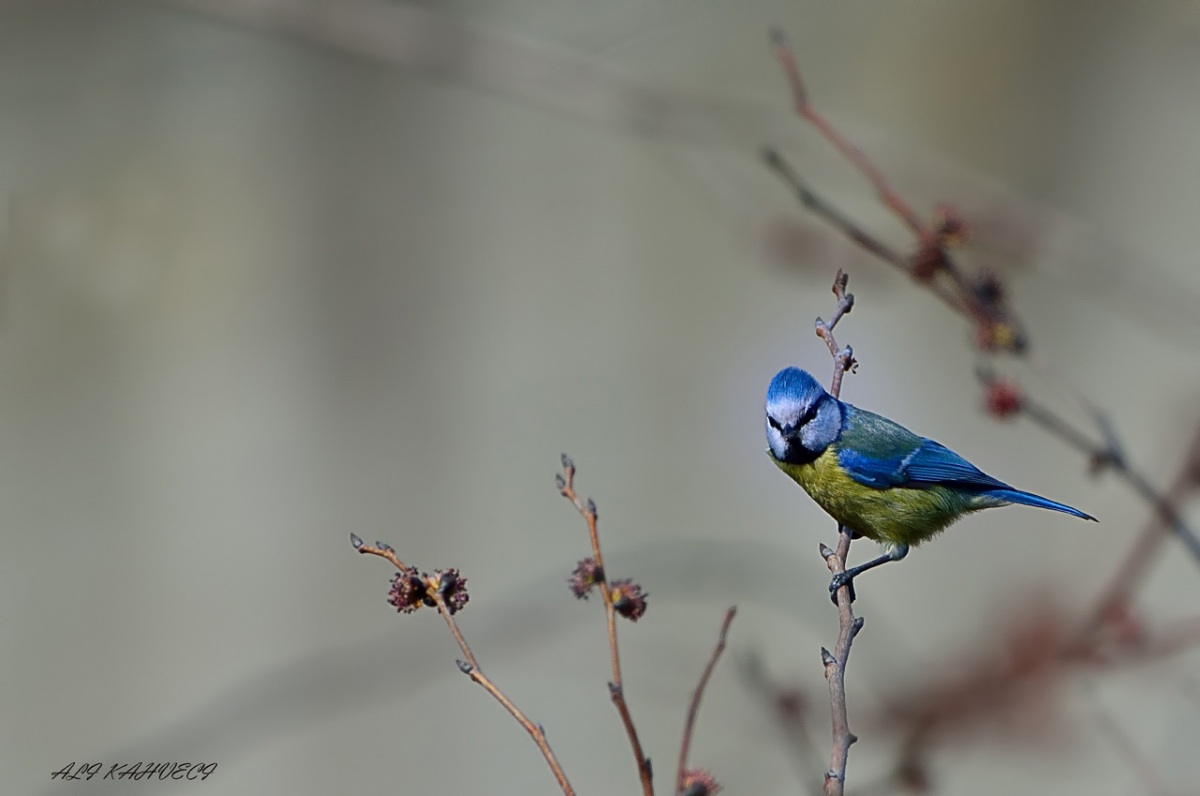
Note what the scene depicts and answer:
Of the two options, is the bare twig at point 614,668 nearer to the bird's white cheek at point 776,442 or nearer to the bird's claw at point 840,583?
the bird's claw at point 840,583

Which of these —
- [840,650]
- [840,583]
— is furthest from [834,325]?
[840,650]

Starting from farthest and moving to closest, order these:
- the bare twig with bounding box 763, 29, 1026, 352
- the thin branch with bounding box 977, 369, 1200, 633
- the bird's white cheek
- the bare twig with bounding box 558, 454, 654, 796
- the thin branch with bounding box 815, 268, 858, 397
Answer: the bird's white cheek → the bare twig with bounding box 763, 29, 1026, 352 → the thin branch with bounding box 977, 369, 1200, 633 → the thin branch with bounding box 815, 268, 858, 397 → the bare twig with bounding box 558, 454, 654, 796

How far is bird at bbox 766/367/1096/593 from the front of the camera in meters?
1.81

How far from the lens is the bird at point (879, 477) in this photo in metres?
1.81

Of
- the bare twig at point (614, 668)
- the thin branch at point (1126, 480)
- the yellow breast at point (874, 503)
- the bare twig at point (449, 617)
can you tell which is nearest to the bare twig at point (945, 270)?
the thin branch at point (1126, 480)

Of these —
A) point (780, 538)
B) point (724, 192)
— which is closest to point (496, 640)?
point (780, 538)

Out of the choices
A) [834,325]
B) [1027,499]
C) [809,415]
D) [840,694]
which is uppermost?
[809,415]

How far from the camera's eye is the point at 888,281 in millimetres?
3074

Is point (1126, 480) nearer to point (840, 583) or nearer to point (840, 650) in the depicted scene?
point (840, 583)

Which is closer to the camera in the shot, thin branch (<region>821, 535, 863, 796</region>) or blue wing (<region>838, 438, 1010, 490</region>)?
thin branch (<region>821, 535, 863, 796</region>)

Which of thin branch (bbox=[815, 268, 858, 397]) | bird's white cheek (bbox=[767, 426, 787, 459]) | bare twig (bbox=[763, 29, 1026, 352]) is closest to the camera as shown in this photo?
thin branch (bbox=[815, 268, 858, 397])

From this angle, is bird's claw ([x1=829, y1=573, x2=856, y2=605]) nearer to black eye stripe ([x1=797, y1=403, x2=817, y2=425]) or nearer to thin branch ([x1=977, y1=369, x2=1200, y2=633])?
black eye stripe ([x1=797, y1=403, x2=817, y2=425])

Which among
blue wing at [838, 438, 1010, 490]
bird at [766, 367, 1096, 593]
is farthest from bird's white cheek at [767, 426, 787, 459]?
blue wing at [838, 438, 1010, 490]

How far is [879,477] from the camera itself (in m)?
1.82
